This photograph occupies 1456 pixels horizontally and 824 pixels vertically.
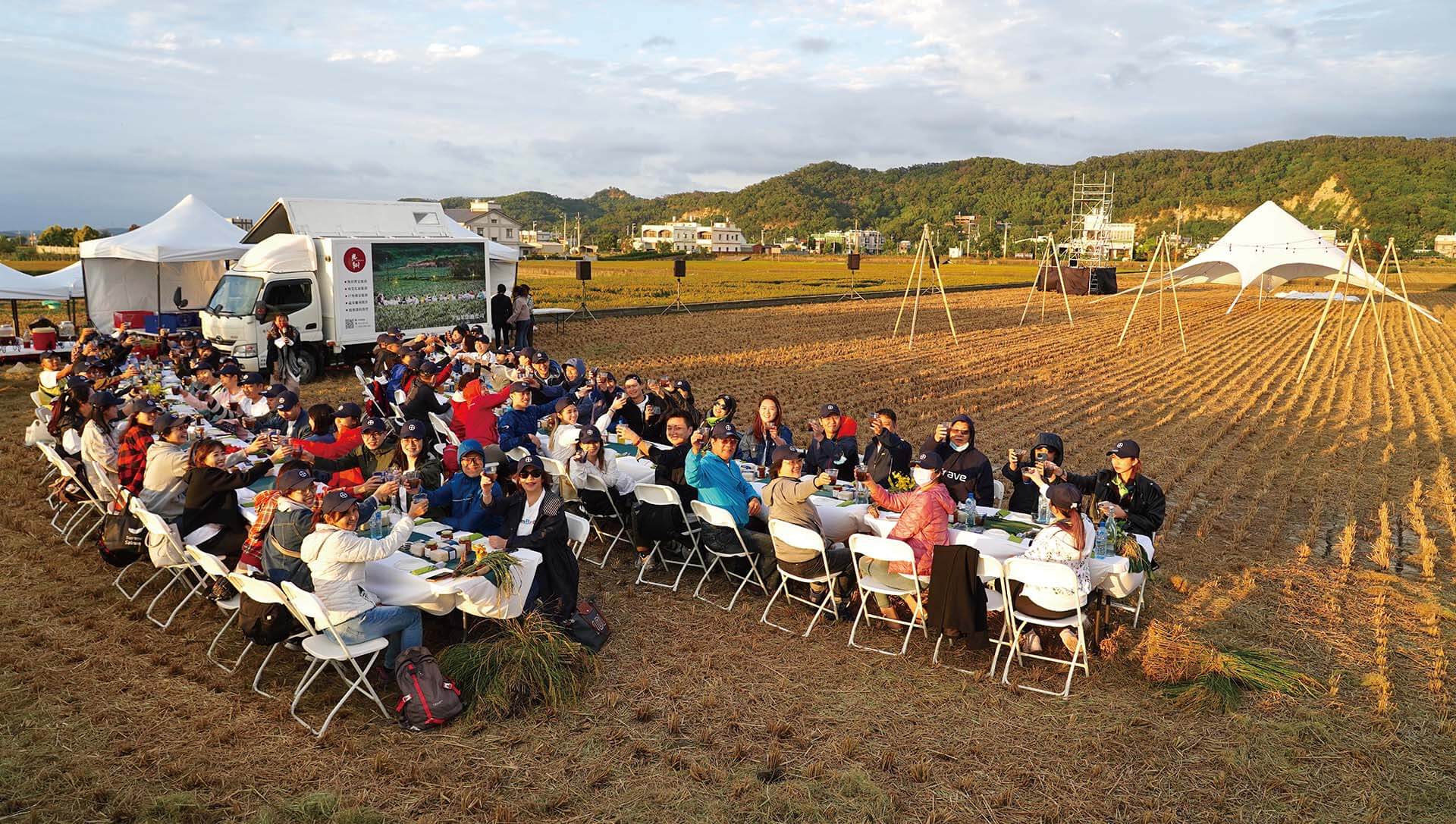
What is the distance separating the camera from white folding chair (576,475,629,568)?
734cm

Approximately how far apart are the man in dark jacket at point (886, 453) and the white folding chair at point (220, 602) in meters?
4.89

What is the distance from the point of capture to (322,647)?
4.76 metres

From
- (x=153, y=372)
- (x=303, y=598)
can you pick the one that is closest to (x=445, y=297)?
(x=153, y=372)

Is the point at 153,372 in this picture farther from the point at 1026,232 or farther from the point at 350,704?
the point at 1026,232

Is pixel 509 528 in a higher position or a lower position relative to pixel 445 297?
lower

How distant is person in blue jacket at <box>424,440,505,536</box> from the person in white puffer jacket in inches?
40.2

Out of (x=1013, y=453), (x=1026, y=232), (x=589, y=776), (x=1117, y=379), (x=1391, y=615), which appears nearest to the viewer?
(x=589, y=776)

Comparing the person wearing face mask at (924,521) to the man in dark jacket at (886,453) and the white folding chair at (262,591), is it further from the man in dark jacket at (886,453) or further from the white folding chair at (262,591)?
the white folding chair at (262,591)

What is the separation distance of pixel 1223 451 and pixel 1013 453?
6.26 metres

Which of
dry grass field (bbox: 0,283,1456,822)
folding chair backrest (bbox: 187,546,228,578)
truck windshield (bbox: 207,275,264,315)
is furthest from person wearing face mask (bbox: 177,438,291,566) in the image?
truck windshield (bbox: 207,275,264,315)

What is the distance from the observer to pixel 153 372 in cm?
1129

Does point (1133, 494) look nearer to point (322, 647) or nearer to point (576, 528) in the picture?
point (576, 528)

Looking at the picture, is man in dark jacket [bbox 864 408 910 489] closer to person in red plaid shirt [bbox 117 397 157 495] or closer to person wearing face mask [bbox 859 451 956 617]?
person wearing face mask [bbox 859 451 956 617]

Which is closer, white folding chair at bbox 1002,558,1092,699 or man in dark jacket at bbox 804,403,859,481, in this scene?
white folding chair at bbox 1002,558,1092,699
